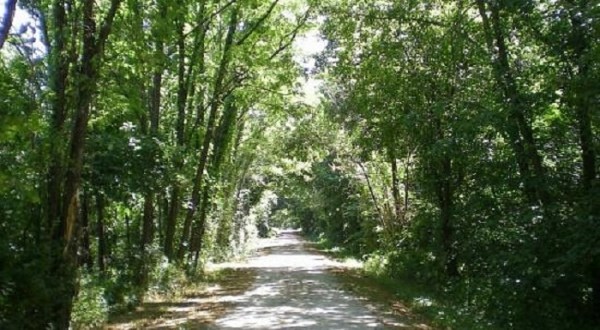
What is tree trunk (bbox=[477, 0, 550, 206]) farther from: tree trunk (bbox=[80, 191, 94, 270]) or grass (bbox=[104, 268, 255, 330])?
tree trunk (bbox=[80, 191, 94, 270])

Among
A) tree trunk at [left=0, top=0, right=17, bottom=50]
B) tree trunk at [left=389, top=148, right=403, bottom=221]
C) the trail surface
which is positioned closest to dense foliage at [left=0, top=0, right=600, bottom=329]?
tree trunk at [left=0, top=0, right=17, bottom=50]

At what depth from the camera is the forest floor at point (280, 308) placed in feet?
38.8

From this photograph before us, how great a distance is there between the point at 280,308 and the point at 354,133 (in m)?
10.5

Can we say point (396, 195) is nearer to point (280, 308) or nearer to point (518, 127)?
point (280, 308)

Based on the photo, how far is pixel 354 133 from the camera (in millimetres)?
23219

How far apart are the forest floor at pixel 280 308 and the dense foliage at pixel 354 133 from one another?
1000 millimetres

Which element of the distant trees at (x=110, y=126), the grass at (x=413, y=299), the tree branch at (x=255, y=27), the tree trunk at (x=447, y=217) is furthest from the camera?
the tree branch at (x=255, y=27)

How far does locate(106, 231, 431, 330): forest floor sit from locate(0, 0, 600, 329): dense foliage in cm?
100

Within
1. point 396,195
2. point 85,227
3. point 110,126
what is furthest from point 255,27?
point 396,195

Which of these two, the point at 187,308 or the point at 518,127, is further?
the point at 187,308

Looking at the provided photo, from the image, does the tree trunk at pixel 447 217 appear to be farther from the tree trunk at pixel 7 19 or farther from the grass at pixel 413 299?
the tree trunk at pixel 7 19

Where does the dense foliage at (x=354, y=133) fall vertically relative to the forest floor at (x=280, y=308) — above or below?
above

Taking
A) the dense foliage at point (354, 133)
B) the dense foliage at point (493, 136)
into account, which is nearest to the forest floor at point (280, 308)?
the dense foliage at point (354, 133)

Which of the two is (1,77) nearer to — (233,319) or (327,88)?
(233,319)
